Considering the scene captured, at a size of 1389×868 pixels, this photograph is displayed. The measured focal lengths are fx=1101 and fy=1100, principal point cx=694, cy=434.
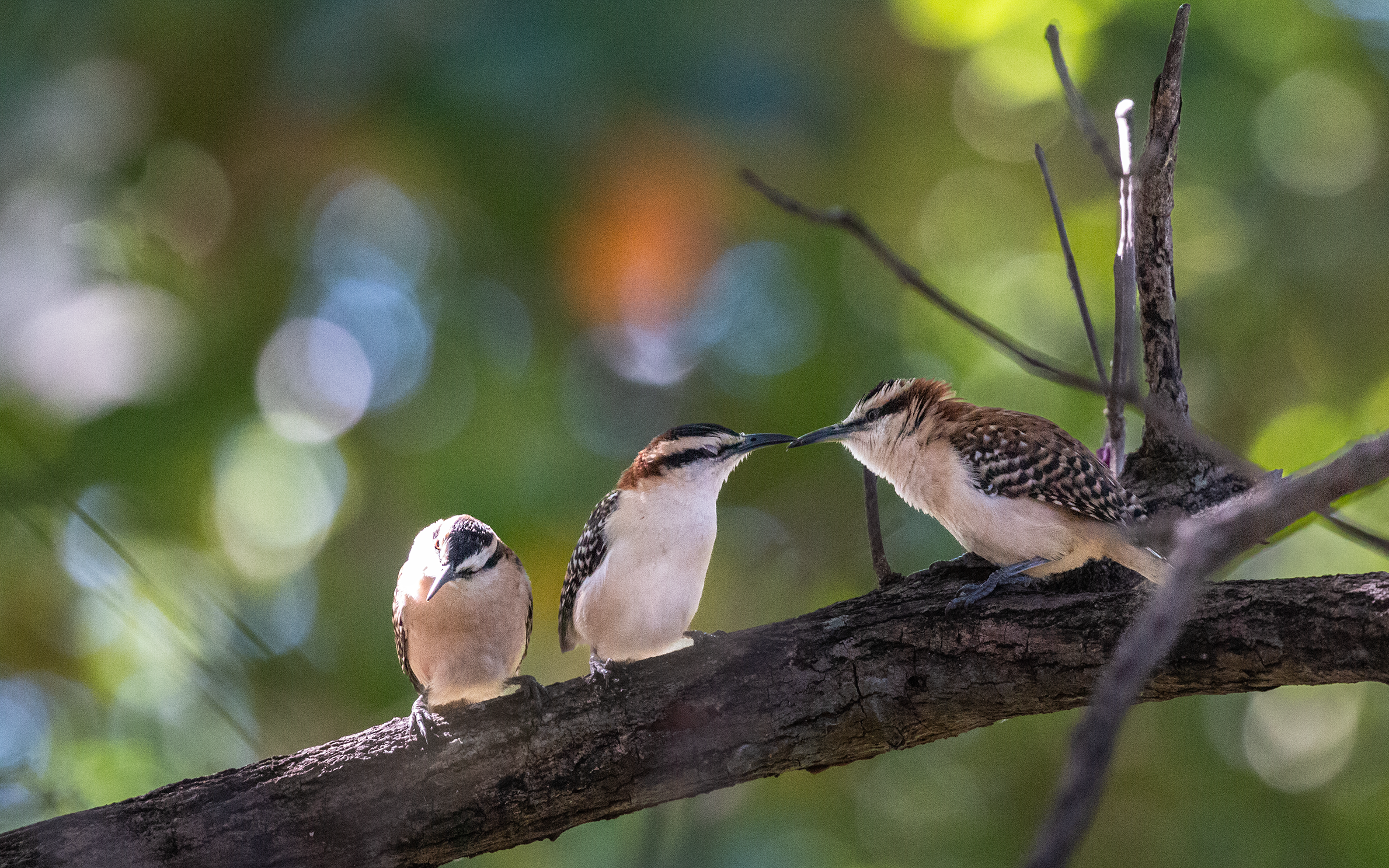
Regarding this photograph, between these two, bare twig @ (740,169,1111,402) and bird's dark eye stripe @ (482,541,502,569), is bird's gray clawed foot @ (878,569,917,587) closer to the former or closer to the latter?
bird's dark eye stripe @ (482,541,502,569)

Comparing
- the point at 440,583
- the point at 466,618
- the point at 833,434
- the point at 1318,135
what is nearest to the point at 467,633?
the point at 466,618

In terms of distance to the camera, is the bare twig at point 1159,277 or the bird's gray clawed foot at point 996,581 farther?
the bare twig at point 1159,277

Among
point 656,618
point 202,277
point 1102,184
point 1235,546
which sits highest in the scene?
point 202,277

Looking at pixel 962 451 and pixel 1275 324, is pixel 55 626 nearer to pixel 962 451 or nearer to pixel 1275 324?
pixel 962 451

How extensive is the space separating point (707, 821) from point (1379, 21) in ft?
24.1

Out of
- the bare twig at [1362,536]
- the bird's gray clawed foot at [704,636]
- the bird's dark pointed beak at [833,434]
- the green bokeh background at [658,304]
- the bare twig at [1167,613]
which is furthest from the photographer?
the green bokeh background at [658,304]

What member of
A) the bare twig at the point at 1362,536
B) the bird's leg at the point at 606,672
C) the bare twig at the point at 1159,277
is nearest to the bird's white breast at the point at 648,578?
the bird's leg at the point at 606,672

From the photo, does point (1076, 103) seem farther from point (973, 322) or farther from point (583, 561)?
point (583, 561)

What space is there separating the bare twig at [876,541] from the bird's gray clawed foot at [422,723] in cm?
157

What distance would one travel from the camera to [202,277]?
7871 mm

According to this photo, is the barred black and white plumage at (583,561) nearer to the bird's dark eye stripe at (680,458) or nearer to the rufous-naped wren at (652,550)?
the rufous-naped wren at (652,550)

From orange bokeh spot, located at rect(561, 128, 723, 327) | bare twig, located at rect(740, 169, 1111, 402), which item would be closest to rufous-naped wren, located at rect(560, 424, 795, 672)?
bare twig, located at rect(740, 169, 1111, 402)

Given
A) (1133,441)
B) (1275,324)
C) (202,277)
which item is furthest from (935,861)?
(202,277)

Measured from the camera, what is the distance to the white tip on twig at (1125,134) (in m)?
3.59
